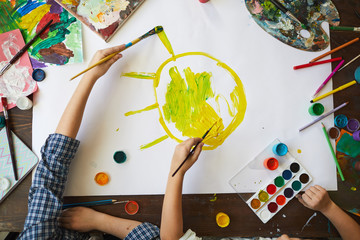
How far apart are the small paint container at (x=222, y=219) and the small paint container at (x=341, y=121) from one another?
0.56 m

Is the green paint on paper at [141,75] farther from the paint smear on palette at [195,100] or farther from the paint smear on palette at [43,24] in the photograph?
the paint smear on palette at [43,24]

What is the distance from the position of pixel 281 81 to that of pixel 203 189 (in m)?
0.52

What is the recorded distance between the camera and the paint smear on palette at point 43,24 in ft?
3.51

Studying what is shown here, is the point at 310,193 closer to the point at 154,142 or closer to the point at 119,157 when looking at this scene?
the point at 154,142

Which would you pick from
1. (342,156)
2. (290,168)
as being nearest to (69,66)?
(290,168)

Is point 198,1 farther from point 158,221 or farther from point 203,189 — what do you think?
point 158,221

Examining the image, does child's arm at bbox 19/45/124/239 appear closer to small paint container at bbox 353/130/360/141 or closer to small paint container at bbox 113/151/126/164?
small paint container at bbox 113/151/126/164

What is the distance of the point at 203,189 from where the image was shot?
1041mm

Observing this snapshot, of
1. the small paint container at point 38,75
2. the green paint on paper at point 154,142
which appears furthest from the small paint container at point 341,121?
the small paint container at point 38,75

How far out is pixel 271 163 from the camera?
1.05 m

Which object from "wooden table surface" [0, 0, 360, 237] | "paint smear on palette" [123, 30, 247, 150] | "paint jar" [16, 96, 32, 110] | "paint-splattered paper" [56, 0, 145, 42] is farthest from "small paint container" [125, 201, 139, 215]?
"paint-splattered paper" [56, 0, 145, 42]

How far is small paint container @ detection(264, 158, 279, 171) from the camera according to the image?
3.43 ft

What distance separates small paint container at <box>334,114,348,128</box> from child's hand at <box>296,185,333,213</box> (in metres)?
0.25

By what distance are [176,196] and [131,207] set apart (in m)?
0.19
